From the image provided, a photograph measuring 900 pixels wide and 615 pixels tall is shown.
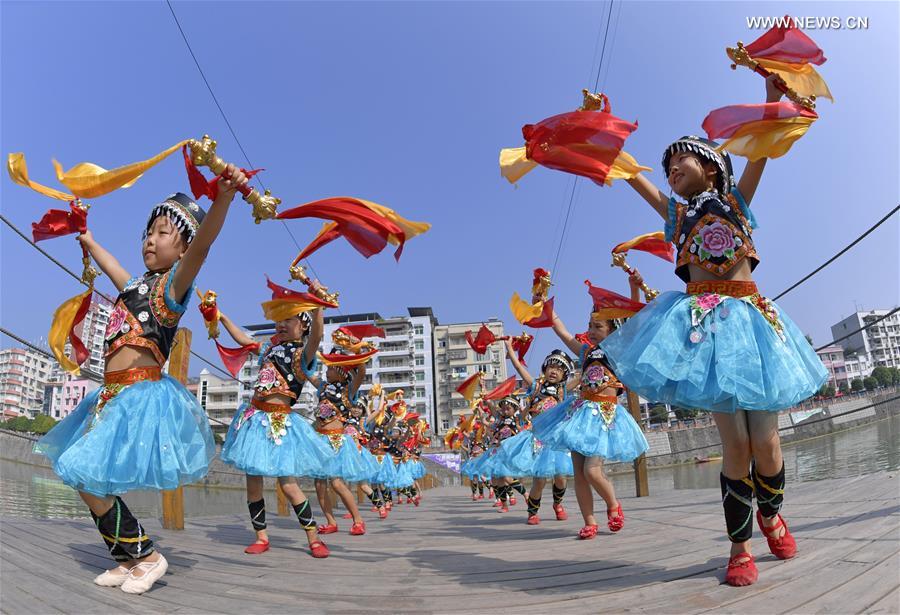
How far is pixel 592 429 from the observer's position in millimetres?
4695

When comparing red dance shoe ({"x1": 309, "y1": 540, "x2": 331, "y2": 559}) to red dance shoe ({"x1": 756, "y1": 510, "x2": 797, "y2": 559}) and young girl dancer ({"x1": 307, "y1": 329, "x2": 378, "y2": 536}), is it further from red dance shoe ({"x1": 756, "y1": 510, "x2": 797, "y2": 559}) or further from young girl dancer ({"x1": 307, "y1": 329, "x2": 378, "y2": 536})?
red dance shoe ({"x1": 756, "y1": 510, "x2": 797, "y2": 559})

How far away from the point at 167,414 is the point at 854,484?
19.3 feet

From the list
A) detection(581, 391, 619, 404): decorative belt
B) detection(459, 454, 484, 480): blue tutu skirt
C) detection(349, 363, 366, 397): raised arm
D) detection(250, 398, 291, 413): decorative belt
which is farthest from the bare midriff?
detection(459, 454, 484, 480): blue tutu skirt

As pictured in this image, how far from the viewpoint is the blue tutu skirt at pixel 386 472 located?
37.8ft

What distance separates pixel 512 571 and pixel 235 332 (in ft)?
12.5

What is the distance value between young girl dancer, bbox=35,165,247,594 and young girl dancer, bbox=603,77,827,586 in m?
2.38

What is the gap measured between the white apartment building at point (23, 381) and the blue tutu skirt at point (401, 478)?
85.6m

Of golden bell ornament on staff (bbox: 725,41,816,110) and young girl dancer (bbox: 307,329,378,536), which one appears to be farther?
young girl dancer (bbox: 307,329,378,536)

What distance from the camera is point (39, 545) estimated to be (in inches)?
142

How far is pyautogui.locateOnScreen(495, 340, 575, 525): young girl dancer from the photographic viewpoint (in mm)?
6652

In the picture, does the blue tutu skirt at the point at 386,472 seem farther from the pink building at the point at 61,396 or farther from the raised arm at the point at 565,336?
the pink building at the point at 61,396

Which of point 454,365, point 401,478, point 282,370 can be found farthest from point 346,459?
point 454,365

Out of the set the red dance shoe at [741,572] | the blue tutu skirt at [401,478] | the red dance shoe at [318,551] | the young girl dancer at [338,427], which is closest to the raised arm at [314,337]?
the young girl dancer at [338,427]

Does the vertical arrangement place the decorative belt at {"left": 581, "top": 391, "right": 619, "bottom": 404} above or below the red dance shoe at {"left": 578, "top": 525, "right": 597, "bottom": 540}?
above
